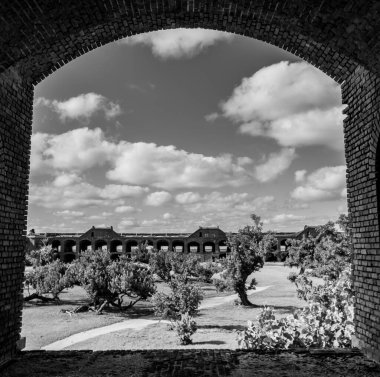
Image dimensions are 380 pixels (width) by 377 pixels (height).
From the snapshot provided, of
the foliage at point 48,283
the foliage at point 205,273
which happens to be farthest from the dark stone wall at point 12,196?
the foliage at point 205,273

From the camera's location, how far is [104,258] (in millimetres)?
25938

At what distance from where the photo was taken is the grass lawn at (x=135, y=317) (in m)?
16.4

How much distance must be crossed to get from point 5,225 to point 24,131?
1.66m

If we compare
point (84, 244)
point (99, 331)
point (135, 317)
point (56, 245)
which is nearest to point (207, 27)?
point (99, 331)

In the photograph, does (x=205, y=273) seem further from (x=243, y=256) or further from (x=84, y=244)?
(x=84, y=244)

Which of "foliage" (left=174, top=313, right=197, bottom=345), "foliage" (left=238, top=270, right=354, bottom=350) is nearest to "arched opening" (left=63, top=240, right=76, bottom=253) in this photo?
"foliage" (left=174, top=313, right=197, bottom=345)

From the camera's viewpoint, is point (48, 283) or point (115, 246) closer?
point (48, 283)

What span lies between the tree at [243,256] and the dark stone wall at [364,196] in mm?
19563

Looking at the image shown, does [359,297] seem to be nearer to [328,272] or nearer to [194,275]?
[328,272]

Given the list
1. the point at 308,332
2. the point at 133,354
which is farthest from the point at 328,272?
the point at 133,354

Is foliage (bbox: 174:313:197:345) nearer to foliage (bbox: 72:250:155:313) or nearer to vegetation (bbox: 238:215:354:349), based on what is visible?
vegetation (bbox: 238:215:354:349)

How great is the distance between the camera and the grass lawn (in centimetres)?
1638

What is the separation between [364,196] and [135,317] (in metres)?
19.4

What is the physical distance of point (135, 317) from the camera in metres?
22.8
